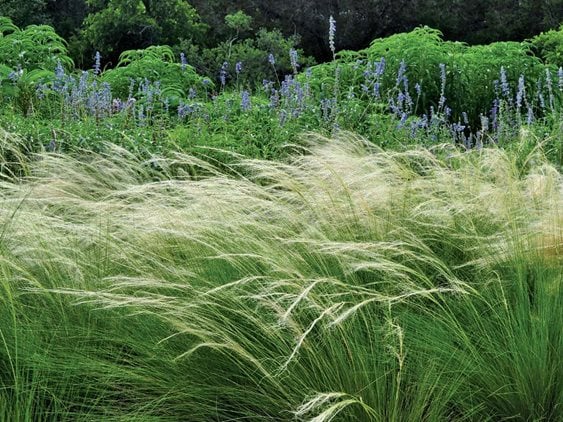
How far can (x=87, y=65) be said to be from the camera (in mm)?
14664

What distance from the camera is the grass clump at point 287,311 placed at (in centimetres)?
271

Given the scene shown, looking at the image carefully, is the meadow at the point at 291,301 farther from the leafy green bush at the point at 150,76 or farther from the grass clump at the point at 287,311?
the leafy green bush at the point at 150,76

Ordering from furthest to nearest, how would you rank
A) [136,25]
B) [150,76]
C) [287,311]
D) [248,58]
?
[248,58], [136,25], [150,76], [287,311]

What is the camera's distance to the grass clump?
271 cm

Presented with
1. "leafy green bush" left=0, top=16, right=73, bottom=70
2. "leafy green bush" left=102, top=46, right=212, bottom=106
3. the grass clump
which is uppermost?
"leafy green bush" left=0, top=16, right=73, bottom=70

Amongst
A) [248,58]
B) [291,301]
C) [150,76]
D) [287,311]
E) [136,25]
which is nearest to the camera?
[287,311]

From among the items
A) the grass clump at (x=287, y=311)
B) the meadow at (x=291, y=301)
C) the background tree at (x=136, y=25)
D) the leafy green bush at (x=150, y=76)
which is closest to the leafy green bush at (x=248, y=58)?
the background tree at (x=136, y=25)

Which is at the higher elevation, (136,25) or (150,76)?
(136,25)

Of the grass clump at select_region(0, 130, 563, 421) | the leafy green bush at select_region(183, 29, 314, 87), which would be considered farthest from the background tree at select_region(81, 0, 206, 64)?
the grass clump at select_region(0, 130, 563, 421)

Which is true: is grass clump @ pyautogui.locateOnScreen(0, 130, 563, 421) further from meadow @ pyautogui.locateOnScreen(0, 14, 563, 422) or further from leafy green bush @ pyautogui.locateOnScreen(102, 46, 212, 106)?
leafy green bush @ pyautogui.locateOnScreen(102, 46, 212, 106)

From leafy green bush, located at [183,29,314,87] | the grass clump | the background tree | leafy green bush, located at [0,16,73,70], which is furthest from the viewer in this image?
leafy green bush, located at [183,29,314,87]

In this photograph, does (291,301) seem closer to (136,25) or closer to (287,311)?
(287,311)

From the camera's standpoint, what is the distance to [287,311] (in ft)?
7.70

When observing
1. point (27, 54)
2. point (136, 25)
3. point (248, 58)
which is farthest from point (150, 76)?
point (248, 58)
